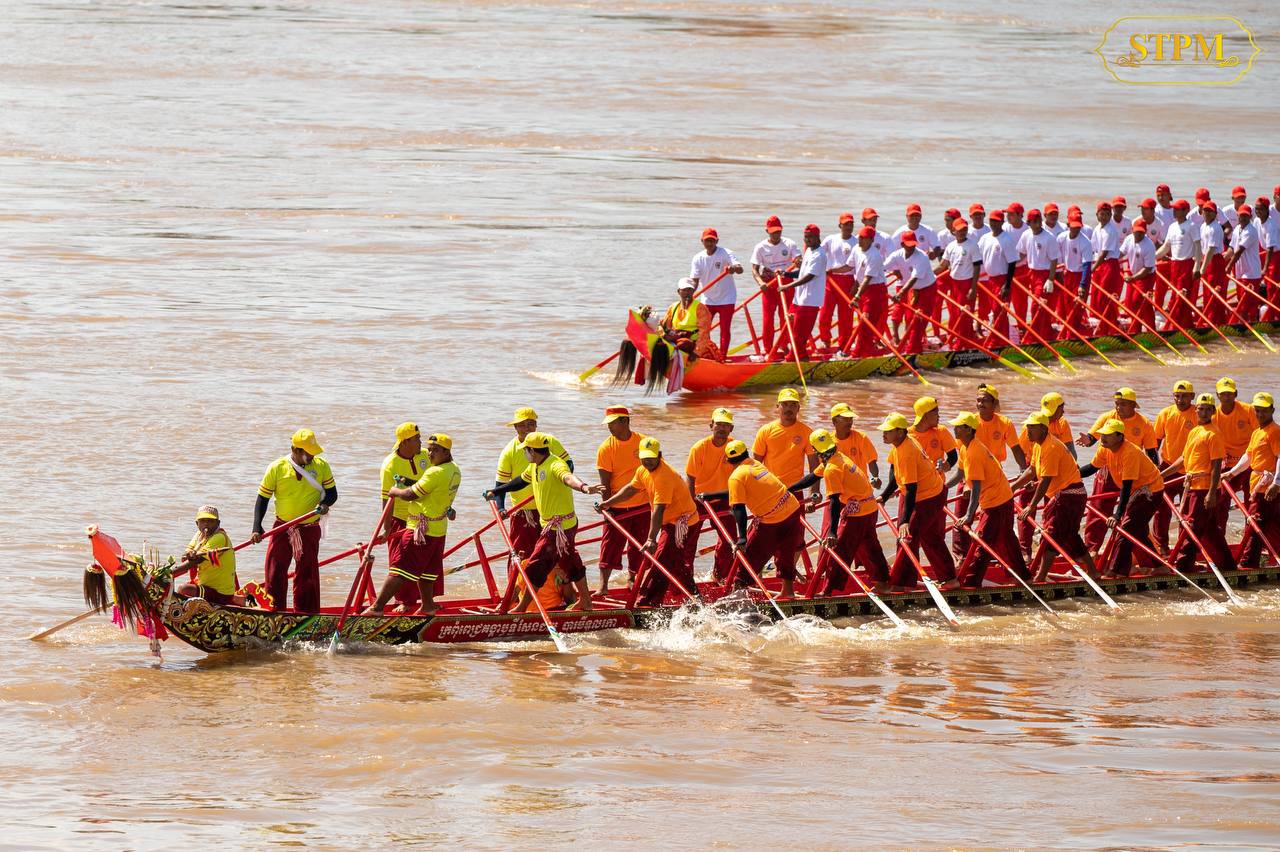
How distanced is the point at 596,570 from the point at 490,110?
127 ft

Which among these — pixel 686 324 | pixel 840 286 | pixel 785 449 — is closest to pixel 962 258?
pixel 840 286

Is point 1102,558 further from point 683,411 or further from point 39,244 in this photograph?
point 39,244

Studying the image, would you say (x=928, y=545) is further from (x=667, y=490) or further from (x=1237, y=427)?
(x=1237, y=427)

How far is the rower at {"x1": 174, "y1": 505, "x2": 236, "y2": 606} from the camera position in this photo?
13398 mm

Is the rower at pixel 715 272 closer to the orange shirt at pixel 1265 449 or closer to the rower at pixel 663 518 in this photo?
the orange shirt at pixel 1265 449

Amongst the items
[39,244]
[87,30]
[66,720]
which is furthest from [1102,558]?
[87,30]

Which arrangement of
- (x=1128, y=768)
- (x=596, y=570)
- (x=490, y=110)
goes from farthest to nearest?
(x=490, y=110), (x=596, y=570), (x=1128, y=768)

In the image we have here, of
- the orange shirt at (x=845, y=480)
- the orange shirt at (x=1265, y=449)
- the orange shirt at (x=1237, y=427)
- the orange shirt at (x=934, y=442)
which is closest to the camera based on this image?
the orange shirt at (x=845, y=480)

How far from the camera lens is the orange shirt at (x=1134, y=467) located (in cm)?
1584

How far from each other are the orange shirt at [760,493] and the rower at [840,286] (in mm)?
9461

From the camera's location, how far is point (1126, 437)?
16328 mm

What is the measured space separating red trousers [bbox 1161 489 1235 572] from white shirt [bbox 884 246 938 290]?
328 inches

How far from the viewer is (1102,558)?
16.5 meters

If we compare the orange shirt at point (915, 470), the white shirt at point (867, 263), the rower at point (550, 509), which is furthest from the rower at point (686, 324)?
the rower at point (550, 509)
